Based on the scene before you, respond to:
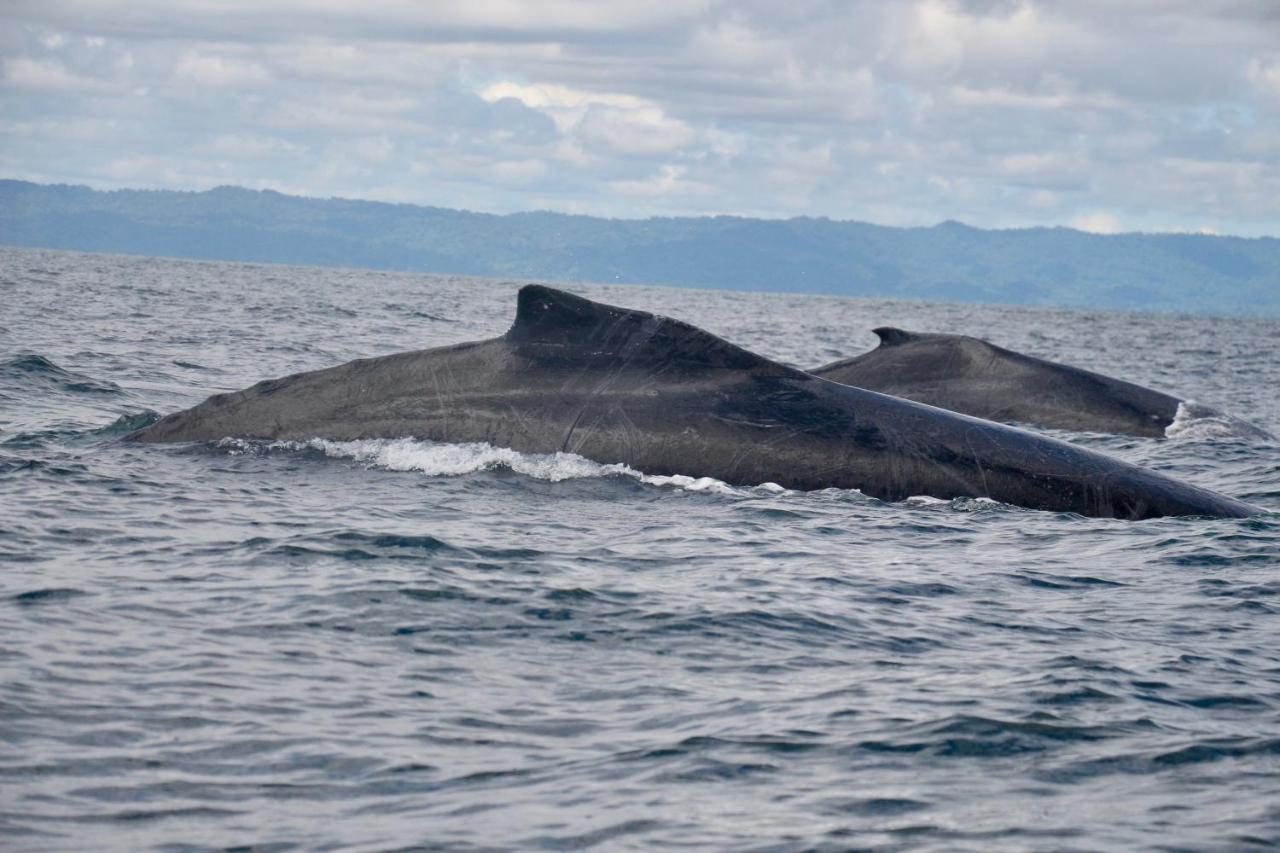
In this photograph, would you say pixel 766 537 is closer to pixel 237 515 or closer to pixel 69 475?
pixel 237 515

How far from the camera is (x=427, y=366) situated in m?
13.9

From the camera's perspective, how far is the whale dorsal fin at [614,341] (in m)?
13.6

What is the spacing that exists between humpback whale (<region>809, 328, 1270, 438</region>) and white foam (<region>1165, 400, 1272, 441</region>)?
5 centimetres

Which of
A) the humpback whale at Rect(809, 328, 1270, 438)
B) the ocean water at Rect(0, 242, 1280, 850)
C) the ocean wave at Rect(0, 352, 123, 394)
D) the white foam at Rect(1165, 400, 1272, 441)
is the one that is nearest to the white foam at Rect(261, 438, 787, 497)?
the ocean water at Rect(0, 242, 1280, 850)

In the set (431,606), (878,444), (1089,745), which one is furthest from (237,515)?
(1089,745)

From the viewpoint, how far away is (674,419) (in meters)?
13.3

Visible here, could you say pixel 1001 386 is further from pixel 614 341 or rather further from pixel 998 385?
pixel 614 341

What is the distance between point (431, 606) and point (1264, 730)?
174 inches

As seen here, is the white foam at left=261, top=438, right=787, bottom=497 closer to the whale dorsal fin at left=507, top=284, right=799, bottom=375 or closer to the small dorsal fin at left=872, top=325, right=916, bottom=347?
the whale dorsal fin at left=507, top=284, right=799, bottom=375

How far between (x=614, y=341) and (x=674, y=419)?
3.08 ft

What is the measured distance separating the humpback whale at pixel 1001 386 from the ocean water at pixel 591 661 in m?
7.65

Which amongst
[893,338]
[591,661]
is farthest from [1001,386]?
[591,661]

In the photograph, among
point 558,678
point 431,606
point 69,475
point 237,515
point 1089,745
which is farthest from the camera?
point 69,475

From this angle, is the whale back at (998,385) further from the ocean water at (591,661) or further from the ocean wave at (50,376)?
the ocean wave at (50,376)
